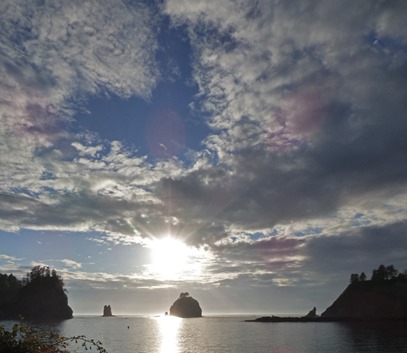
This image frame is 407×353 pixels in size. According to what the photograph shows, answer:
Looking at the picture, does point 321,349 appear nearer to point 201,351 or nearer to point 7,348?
point 201,351

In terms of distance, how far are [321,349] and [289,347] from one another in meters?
11.4

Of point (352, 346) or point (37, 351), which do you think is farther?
point (352, 346)

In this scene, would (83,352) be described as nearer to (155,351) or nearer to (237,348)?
(155,351)

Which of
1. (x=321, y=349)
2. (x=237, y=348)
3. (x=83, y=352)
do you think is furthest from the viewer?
(x=237, y=348)

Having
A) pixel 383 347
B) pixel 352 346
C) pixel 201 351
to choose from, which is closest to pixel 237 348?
pixel 201 351

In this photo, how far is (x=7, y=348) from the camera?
13.8 m

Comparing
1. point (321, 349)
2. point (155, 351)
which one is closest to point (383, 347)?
point (321, 349)

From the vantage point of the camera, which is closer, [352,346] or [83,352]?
[83,352]

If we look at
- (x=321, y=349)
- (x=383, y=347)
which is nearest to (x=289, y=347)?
(x=321, y=349)

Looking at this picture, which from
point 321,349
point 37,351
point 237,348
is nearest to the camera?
point 37,351

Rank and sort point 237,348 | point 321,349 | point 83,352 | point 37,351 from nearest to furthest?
point 37,351 < point 83,352 < point 321,349 < point 237,348

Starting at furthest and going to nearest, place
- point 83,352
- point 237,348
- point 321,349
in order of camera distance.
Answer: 1. point 237,348
2. point 321,349
3. point 83,352

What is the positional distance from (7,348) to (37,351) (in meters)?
1.39

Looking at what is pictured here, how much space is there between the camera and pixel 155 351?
381 feet
